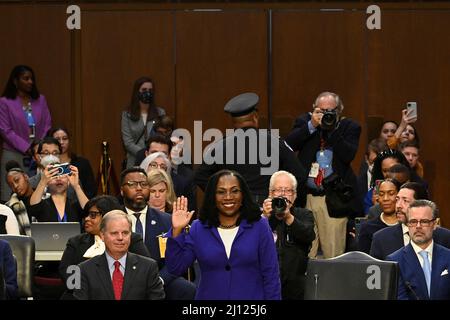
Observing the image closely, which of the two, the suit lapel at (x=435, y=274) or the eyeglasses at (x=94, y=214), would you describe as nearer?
the suit lapel at (x=435, y=274)

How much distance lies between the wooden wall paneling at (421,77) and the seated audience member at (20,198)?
14.1 ft

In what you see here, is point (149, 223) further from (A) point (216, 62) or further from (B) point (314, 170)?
(A) point (216, 62)

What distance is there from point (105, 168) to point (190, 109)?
3.70 ft

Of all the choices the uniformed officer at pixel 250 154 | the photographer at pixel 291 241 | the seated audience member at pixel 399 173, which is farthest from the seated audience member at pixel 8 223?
the seated audience member at pixel 399 173

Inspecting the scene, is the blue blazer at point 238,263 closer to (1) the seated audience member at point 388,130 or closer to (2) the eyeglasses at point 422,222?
(2) the eyeglasses at point 422,222

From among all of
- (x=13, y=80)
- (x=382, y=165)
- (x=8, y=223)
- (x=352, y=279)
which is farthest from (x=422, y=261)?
(x=13, y=80)

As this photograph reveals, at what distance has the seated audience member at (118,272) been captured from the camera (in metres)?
7.52

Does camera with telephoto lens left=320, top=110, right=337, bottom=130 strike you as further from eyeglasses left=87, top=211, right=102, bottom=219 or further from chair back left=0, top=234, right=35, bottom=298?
chair back left=0, top=234, right=35, bottom=298

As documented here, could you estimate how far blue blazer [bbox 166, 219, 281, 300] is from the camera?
23.6ft

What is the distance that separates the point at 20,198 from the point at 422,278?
12.5 ft

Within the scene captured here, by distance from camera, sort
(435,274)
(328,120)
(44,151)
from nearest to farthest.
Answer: (435,274), (328,120), (44,151)

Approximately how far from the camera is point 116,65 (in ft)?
42.3

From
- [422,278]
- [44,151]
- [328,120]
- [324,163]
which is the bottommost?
[422,278]
